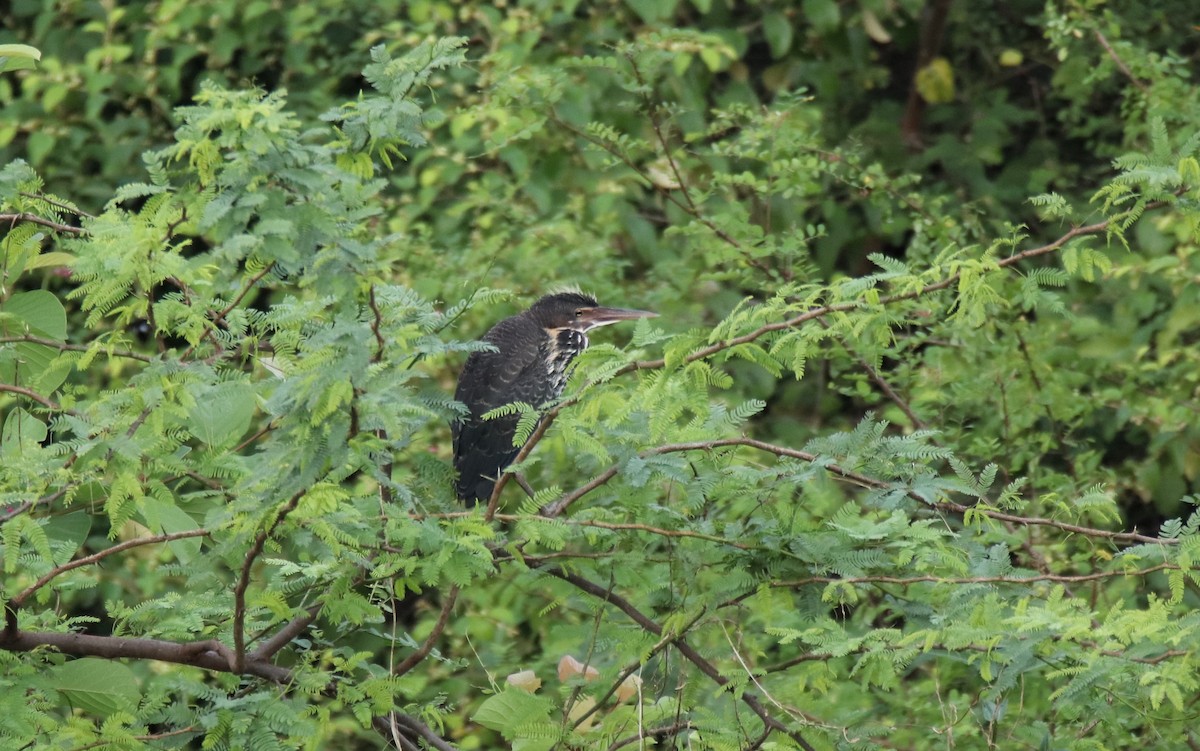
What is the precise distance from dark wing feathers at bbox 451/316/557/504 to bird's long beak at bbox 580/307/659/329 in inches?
6.7

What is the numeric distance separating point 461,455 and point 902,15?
3.71 m

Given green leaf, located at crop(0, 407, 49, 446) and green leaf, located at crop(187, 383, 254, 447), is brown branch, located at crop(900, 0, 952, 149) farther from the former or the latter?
green leaf, located at crop(0, 407, 49, 446)

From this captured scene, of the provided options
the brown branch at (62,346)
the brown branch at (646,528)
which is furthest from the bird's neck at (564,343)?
the brown branch at (62,346)

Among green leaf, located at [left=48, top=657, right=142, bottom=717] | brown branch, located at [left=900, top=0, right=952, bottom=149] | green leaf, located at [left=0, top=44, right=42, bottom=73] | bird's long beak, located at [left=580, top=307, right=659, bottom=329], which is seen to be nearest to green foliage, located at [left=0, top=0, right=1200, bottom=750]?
green leaf, located at [left=48, top=657, right=142, bottom=717]

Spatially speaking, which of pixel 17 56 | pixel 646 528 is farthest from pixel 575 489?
pixel 17 56

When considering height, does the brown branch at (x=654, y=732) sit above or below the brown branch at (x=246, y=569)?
below

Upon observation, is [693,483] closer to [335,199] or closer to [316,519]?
[316,519]

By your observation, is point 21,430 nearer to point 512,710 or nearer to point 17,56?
point 17,56

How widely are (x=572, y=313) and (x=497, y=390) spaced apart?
16.1 inches

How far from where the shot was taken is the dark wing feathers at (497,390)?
3.95 metres

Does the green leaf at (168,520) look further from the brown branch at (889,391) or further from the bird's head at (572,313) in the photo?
the bird's head at (572,313)

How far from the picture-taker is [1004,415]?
12.5 ft

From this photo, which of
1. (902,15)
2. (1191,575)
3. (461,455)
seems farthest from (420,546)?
(902,15)

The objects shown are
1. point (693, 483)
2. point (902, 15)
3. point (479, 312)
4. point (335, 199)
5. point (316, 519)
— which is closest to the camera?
point (335, 199)
